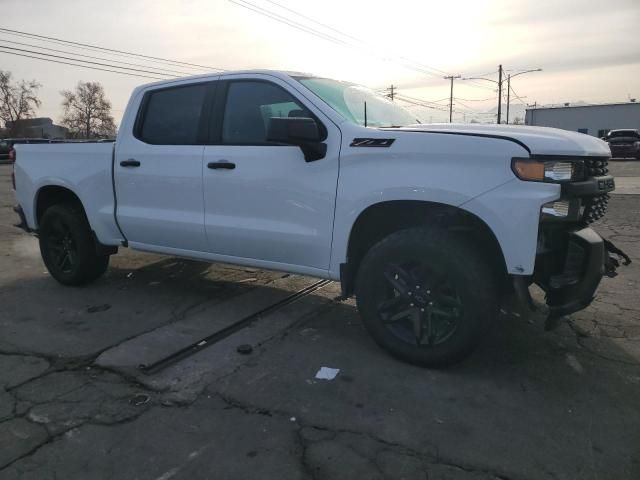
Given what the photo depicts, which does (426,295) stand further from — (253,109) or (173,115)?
(173,115)

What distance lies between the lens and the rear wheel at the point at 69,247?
5309mm

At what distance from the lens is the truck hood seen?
3008mm

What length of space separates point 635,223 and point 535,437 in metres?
7.15

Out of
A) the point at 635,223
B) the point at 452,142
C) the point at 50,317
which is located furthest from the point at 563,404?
the point at 635,223

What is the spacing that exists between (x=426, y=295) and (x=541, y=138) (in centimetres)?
116

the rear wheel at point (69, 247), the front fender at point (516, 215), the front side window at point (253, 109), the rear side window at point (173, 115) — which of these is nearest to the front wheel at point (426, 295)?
the front fender at point (516, 215)

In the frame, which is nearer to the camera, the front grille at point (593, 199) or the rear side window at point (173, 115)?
the front grille at point (593, 199)

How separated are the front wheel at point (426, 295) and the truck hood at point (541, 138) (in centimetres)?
67

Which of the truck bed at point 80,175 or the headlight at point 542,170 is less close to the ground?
the headlight at point 542,170

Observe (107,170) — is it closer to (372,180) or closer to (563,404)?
(372,180)

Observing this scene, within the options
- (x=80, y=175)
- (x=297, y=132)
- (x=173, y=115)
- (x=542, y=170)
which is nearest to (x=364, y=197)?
(x=297, y=132)

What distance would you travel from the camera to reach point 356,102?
418 centimetres

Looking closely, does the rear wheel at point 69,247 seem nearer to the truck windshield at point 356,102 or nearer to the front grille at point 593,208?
the truck windshield at point 356,102

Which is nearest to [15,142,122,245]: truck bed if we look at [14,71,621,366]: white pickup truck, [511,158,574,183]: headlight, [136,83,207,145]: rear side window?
[14,71,621,366]: white pickup truck
